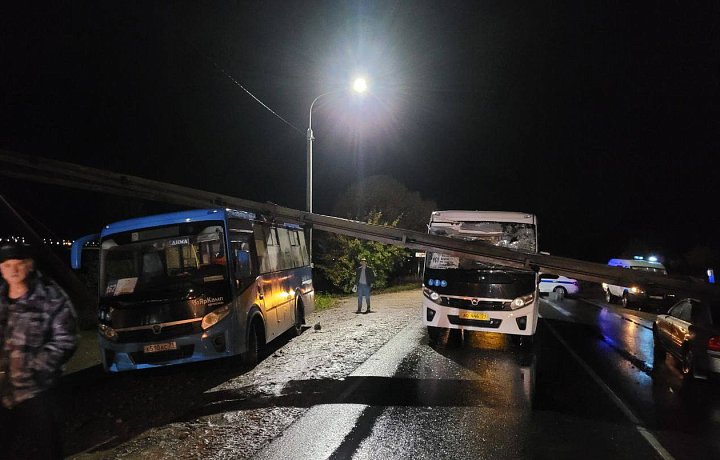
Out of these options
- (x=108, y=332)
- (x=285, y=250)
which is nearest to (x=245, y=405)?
(x=108, y=332)

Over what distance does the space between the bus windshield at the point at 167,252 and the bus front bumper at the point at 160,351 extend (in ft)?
3.30

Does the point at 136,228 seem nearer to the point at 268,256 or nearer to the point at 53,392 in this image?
the point at 268,256

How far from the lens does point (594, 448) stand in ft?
16.6

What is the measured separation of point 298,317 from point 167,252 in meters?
4.52

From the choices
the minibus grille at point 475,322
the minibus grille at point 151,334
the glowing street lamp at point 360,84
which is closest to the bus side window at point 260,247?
the minibus grille at point 151,334

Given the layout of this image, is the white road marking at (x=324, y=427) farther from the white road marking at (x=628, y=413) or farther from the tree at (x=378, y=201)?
the tree at (x=378, y=201)

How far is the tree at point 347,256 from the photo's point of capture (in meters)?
25.1

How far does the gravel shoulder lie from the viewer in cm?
511

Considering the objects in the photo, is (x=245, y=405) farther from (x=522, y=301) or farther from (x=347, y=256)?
(x=347, y=256)

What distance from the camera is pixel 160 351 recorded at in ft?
24.4

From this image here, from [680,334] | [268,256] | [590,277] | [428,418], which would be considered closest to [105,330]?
[268,256]

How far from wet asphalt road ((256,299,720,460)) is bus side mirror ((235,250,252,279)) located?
94.7 inches

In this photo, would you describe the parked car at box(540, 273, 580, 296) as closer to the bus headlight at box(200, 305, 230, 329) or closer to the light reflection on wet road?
the light reflection on wet road

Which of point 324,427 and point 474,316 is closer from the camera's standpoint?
point 324,427
